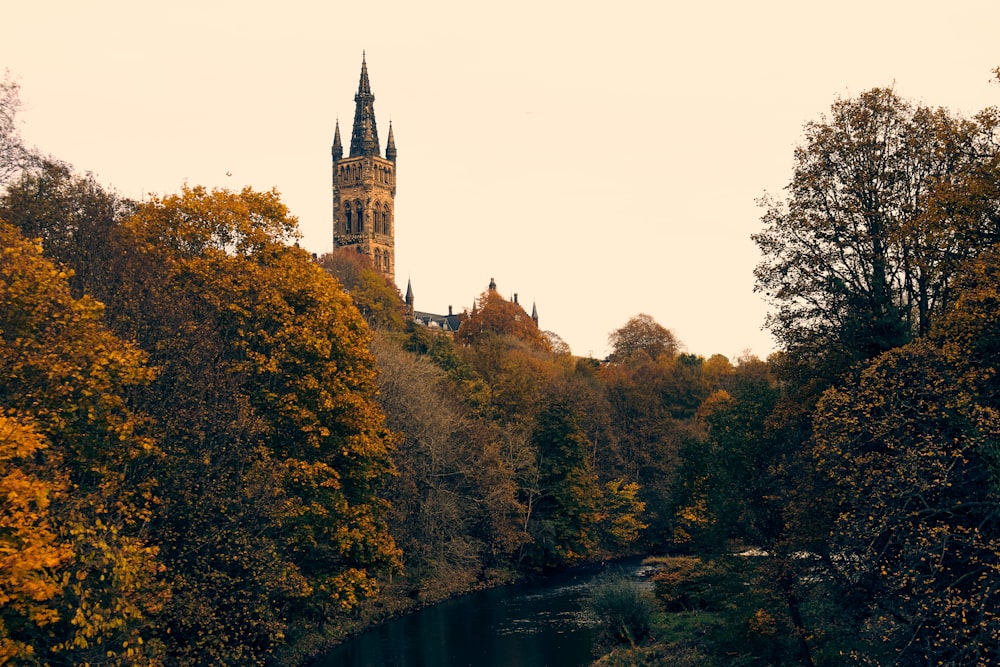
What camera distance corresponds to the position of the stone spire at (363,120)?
620ft

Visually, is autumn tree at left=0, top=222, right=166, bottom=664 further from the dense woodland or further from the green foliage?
the green foliage

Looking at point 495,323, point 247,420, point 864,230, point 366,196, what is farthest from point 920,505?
point 366,196

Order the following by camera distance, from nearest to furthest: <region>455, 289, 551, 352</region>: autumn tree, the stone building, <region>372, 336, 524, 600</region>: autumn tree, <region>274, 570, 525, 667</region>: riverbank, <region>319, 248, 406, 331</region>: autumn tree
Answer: <region>274, 570, 525, 667</region>: riverbank, <region>372, 336, 524, 600</region>: autumn tree, <region>319, 248, 406, 331</region>: autumn tree, <region>455, 289, 551, 352</region>: autumn tree, the stone building

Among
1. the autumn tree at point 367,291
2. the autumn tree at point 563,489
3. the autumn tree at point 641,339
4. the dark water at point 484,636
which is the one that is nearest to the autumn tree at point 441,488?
the dark water at point 484,636

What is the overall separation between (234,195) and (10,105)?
9.09 meters

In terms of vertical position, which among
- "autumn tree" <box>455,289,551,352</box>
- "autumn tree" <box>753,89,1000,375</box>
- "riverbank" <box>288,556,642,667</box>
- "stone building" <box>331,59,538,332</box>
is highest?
"stone building" <box>331,59,538,332</box>

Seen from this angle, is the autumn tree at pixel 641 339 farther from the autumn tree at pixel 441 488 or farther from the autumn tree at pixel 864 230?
the autumn tree at pixel 864 230

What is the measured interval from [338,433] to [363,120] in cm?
16360

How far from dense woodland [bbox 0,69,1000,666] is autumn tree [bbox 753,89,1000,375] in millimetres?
94

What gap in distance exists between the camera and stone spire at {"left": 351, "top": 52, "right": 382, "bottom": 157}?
7436 inches

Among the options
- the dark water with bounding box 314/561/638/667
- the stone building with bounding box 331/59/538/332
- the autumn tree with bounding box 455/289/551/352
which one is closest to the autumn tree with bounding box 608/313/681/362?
the autumn tree with bounding box 455/289/551/352

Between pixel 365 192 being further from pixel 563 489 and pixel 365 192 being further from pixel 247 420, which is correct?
pixel 247 420

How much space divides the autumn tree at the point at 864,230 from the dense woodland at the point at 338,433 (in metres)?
0.09

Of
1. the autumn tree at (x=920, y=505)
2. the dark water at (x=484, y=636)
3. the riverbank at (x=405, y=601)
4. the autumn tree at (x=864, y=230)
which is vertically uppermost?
the autumn tree at (x=864, y=230)
